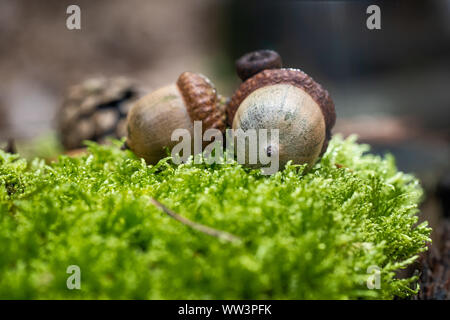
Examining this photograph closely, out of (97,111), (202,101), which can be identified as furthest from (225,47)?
(202,101)

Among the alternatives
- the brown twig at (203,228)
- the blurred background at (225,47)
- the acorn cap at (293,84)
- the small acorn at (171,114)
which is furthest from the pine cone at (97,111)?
the blurred background at (225,47)

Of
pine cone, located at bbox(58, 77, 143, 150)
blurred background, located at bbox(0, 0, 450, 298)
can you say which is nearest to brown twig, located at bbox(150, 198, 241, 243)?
pine cone, located at bbox(58, 77, 143, 150)

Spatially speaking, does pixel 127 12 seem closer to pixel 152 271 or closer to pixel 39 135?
pixel 39 135

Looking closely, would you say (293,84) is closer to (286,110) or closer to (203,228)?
(286,110)

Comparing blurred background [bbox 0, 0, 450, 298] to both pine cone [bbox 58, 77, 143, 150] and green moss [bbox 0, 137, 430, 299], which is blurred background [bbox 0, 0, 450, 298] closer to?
pine cone [bbox 58, 77, 143, 150]
